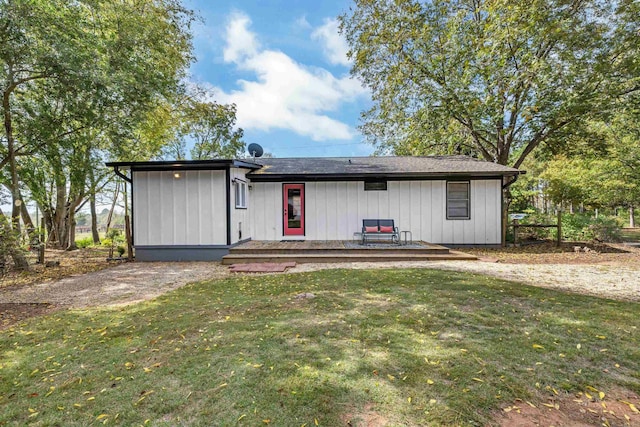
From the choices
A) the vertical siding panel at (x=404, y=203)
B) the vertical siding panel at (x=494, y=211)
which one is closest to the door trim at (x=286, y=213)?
the vertical siding panel at (x=404, y=203)

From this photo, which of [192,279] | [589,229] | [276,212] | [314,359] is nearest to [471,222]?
[589,229]

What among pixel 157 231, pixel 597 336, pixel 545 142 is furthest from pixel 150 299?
pixel 545 142

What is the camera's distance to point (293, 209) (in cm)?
997

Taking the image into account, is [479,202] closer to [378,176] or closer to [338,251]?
[378,176]

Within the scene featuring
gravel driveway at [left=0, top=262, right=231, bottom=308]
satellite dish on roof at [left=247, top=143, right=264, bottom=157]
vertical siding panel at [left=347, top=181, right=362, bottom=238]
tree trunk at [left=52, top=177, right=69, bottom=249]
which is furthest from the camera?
tree trunk at [left=52, top=177, right=69, bottom=249]

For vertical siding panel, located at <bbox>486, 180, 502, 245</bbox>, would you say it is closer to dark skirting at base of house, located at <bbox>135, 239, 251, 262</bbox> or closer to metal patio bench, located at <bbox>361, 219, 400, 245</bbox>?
metal patio bench, located at <bbox>361, 219, 400, 245</bbox>

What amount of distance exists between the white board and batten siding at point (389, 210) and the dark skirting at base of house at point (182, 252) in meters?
2.00

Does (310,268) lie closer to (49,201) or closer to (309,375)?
(309,375)

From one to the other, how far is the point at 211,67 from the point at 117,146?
13.9m

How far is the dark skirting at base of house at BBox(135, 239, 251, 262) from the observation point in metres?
8.09

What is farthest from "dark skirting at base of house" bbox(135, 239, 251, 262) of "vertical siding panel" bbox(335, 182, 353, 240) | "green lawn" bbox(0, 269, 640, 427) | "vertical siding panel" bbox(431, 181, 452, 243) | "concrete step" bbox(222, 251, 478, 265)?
"vertical siding panel" bbox(431, 181, 452, 243)

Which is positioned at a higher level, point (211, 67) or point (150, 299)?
point (211, 67)

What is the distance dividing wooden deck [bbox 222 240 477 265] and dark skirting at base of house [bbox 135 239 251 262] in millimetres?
396

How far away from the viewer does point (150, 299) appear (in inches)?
181
